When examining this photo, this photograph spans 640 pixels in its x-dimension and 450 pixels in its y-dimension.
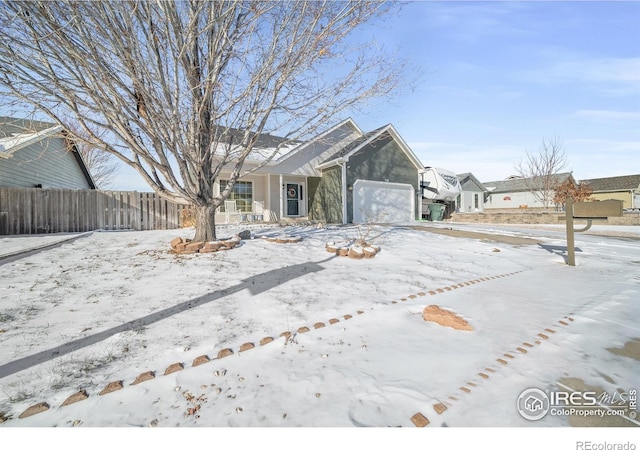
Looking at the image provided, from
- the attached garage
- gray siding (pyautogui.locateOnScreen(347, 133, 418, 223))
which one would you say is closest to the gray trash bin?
the attached garage

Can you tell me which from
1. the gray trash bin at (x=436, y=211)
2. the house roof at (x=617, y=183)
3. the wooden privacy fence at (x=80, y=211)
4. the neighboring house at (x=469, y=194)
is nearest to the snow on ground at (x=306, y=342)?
the wooden privacy fence at (x=80, y=211)

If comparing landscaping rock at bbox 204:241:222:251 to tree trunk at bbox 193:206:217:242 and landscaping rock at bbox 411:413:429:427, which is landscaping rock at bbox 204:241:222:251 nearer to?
tree trunk at bbox 193:206:217:242

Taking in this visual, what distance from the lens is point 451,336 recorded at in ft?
8.43

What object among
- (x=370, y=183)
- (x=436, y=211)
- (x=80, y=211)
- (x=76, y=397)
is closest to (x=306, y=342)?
(x=76, y=397)

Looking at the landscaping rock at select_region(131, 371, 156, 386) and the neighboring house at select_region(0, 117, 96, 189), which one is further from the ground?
the neighboring house at select_region(0, 117, 96, 189)

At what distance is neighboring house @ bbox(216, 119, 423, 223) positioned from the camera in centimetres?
1336

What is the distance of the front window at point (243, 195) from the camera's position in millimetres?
13253

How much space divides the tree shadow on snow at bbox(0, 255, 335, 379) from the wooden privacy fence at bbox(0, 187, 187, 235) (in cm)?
820

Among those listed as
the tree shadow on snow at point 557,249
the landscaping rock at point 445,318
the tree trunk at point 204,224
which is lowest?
the landscaping rock at point 445,318

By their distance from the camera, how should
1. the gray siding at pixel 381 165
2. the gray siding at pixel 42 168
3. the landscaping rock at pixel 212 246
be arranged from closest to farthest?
the landscaping rock at pixel 212 246
the gray siding at pixel 42 168
the gray siding at pixel 381 165

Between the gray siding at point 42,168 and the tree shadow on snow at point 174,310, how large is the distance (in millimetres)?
8301

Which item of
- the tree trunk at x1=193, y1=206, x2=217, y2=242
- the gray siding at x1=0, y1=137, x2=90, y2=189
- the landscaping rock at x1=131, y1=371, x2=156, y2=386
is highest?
the gray siding at x1=0, y1=137, x2=90, y2=189

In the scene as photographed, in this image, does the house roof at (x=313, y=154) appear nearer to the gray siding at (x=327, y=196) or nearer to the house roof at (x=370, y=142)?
the house roof at (x=370, y=142)
